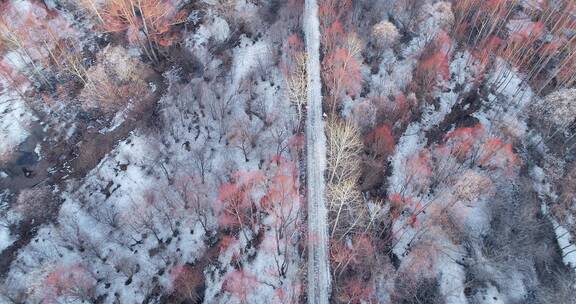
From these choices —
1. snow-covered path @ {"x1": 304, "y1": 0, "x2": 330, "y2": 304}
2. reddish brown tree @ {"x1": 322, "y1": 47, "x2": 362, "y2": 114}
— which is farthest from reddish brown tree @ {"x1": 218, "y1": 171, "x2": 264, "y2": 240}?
reddish brown tree @ {"x1": 322, "y1": 47, "x2": 362, "y2": 114}

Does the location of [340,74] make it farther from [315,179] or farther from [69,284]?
[69,284]

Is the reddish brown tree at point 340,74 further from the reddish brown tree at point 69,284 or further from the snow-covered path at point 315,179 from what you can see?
the reddish brown tree at point 69,284

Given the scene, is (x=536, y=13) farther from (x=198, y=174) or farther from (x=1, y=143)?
(x=1, y=143)

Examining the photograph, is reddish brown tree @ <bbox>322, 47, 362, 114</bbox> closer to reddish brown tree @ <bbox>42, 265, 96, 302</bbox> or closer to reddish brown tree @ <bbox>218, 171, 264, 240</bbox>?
reddish brown tree @ <bbox>218, 171, 264, 240</bbox>

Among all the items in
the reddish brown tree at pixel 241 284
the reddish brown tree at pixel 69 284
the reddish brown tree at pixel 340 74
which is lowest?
the reddish brown tree at pixel 241 284

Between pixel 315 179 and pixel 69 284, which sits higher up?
pixel 315 179

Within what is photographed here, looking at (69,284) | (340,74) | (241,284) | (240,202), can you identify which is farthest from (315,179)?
(69,284)

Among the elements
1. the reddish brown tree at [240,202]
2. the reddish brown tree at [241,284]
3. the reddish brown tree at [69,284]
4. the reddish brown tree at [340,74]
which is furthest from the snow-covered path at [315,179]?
the reddish brown tree at [69,284]

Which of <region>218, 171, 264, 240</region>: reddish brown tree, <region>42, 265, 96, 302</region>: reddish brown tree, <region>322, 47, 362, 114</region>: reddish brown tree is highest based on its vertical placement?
<region>322, 47, 362, 114</region>: reddish brown tree
